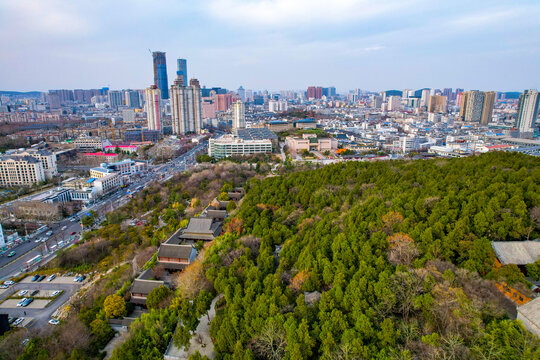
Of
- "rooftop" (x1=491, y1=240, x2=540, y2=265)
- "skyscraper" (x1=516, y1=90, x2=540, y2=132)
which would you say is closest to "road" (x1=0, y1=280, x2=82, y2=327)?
"rooftop" (x1=491, y1=240, x2=540, y2=265)

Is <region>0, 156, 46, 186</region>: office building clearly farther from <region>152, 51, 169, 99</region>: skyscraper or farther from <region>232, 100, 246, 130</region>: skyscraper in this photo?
<region>152, 51, 169, 99</region>: skyscraper

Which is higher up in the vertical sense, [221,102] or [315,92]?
[315,92]

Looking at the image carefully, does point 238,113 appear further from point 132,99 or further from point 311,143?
point 132,99

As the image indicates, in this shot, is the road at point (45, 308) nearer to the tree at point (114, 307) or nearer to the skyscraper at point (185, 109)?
the tree at point (114, 307)

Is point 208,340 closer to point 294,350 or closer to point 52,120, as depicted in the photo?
point 294,350

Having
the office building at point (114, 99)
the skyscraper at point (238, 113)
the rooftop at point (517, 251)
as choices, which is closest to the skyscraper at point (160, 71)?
the office building at point (114, 99)

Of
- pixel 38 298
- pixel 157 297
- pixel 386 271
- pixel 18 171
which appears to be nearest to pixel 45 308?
pixel 38 298

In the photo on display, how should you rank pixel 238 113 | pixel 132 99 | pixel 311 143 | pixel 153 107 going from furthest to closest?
pixel 132 99
pixel 238 113
pixel 153 107
pixel 311 143
